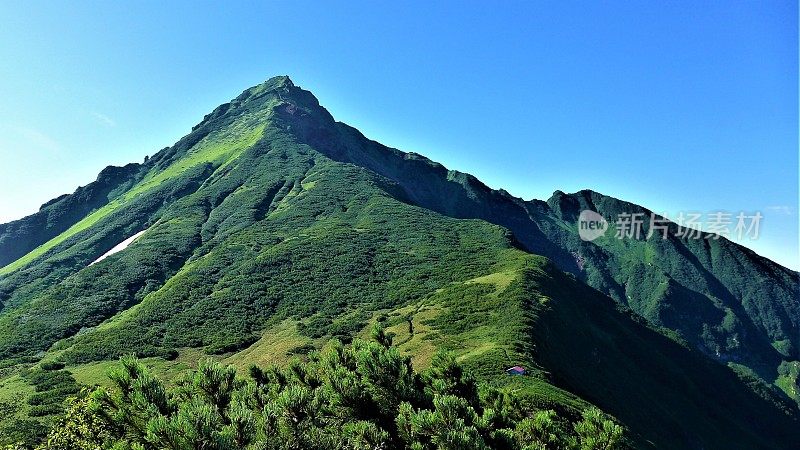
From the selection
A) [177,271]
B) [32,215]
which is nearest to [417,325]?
[177,271]

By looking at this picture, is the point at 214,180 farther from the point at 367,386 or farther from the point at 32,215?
the point at 367,386

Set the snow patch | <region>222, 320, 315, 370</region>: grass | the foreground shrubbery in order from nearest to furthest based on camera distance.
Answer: the foreground shrubbery
<region>222, 320, 315, 370</region>: grass
the snow patch

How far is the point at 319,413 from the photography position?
1399 cm

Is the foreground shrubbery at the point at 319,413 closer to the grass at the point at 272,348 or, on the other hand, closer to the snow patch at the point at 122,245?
the grass at the point at 272,348

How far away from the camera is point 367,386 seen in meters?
16.7

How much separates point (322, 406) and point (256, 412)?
1.84 meters

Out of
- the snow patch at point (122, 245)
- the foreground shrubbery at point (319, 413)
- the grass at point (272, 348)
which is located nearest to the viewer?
the foreground shrubbery at point (319, 413)

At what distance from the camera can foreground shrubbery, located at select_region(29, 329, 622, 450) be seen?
11.6 meters

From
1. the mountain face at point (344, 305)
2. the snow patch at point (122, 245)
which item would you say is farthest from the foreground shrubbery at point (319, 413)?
the snow patch at point (122, 245)

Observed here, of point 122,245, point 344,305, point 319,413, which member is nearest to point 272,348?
point 344,305

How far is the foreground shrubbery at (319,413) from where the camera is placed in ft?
37.9

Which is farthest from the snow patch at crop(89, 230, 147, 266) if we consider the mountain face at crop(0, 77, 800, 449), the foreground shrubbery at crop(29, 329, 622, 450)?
the foreground shrubbery at crop(29, 329, 622, 450)

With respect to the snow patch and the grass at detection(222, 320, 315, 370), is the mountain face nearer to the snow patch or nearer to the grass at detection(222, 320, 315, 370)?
the grass at detection(222, 320, 315, 370)

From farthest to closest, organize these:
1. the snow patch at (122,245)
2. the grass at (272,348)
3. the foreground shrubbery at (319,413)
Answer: the snow patch at (122,245), the grass at (272,348), the foreground shrubbery at (319,413)
